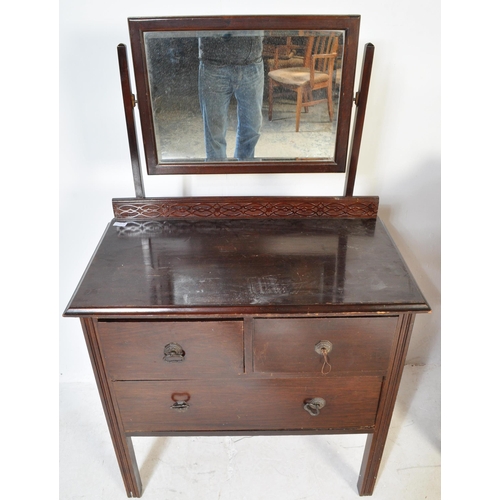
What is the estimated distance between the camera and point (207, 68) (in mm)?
1418

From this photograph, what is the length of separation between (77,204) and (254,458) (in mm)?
1145

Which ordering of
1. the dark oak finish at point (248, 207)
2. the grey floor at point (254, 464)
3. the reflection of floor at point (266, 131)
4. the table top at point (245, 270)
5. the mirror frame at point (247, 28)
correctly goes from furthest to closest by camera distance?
the grey floor at point (254, 464), the dark oak finish at point (248, 207), the reflection of floor at point (266, 131), the mirror frame at point (247, 28), the table top at point (245, 270)

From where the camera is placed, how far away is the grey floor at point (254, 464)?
5.62ft

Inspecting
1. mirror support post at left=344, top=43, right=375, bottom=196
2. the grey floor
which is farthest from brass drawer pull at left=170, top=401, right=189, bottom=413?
mirror support post at left=344, top=43, right=375, bottom=196

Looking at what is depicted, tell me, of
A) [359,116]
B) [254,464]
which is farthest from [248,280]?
[254,464]

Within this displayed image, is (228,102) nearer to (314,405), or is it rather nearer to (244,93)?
(244,93)

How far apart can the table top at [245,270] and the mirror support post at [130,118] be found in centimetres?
14

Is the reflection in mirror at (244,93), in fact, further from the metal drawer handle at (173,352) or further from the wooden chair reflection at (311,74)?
the metal drawer handle at (173,352)

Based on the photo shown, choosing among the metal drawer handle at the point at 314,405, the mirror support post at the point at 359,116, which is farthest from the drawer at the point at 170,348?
the mirror support post at the point at 359,116

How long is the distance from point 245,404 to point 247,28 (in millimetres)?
1090

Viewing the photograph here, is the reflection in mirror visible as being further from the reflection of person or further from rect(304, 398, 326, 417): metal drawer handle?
rect(304, 398, 326, 417): metal drawer handle

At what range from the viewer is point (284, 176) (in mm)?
1672

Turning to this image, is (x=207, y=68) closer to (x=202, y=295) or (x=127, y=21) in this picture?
(x=127, y=21)

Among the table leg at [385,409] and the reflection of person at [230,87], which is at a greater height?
the reflection of person at [230,87]
